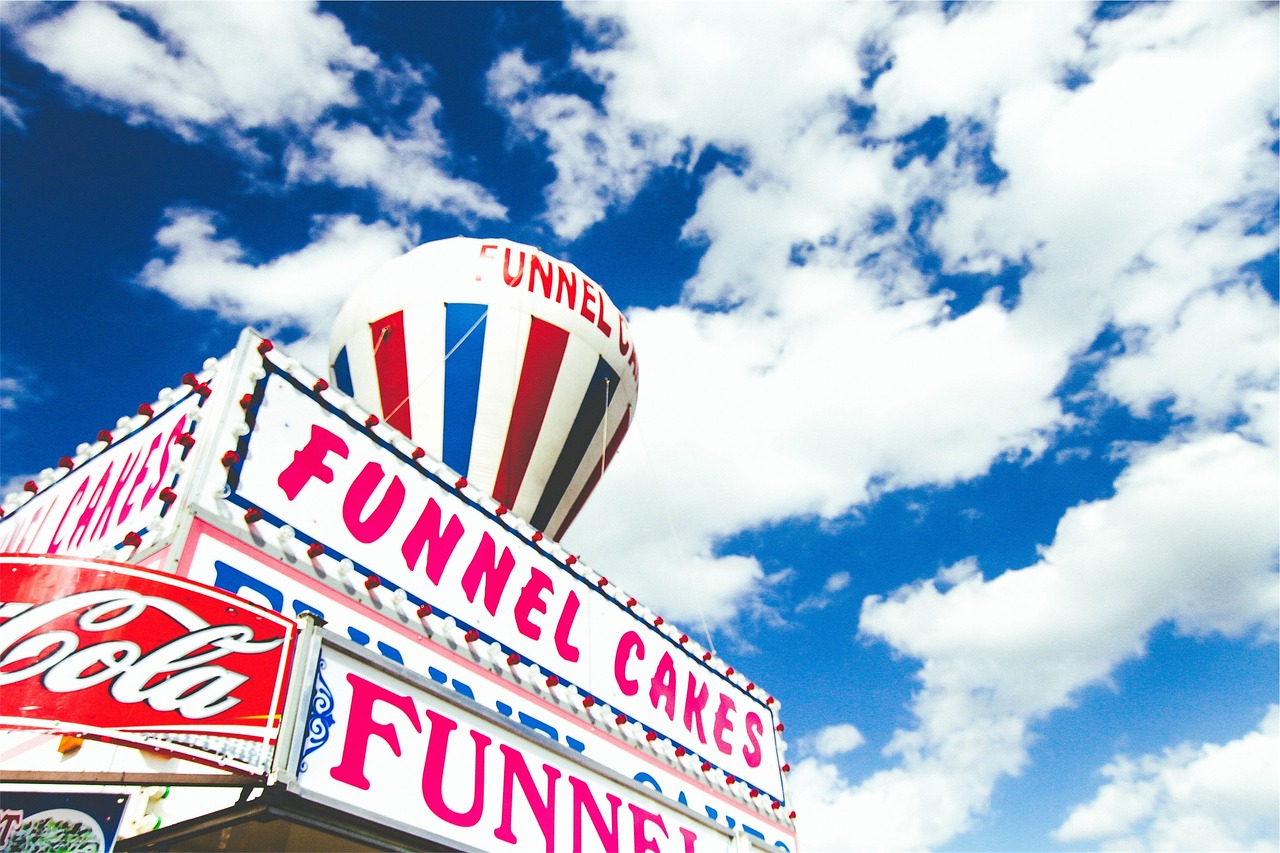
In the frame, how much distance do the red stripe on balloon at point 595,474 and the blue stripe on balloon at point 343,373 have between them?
307 centimetres

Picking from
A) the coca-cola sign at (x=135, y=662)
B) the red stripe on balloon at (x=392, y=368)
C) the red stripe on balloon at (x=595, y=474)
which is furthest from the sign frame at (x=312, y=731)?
the red stripe on balloon at (x=595, y=474)

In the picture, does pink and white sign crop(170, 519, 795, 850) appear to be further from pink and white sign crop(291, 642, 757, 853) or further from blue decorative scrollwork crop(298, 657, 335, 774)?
blue decorative scrollwork crop(298, 657, 335, 774)

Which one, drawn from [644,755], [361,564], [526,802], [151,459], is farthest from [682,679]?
[151,459]

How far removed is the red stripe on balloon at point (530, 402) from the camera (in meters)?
10.2

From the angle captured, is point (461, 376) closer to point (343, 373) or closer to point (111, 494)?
point (343, 373)

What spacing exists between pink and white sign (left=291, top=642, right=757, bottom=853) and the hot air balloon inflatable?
4.34 m

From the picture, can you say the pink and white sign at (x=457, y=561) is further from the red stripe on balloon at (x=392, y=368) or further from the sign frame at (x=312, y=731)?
the red stripe on balloon at (x=392, y=368)

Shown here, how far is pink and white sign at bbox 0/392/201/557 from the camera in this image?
5508 millimetres

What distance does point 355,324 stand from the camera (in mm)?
10891

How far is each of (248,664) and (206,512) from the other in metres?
1.52

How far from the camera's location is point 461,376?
33.2ft

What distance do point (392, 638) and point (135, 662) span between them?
244 cm

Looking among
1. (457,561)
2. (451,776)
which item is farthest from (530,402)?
(451,776)

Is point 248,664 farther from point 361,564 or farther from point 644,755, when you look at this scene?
point 644,755
